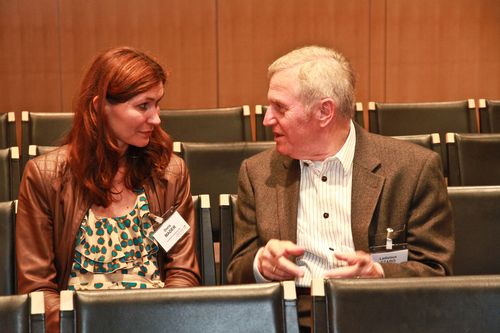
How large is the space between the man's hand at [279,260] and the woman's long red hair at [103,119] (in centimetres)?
55

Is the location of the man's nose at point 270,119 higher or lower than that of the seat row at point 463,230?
higher

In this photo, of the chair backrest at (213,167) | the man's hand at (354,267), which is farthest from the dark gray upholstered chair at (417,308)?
the chair backrest at (213,167)

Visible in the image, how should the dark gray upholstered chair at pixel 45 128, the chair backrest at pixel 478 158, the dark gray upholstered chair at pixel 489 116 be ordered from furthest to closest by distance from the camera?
the dark gray upholstered chair at pixel 489 116 < the dark gray upholstered chair at pixel 45 128 < the chair backrest at pixel 478 158

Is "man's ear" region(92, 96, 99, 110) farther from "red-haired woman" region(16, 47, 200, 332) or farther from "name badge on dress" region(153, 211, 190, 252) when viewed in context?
"name badge on dress" region(153, 211, 190, 252)

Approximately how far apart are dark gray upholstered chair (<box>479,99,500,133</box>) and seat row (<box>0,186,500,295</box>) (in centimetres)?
214

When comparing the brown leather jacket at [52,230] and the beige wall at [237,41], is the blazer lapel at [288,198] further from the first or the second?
the beige wall at [237,41]

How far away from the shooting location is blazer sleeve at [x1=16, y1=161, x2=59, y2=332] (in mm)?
2492

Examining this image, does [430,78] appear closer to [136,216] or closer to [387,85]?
[387,85]

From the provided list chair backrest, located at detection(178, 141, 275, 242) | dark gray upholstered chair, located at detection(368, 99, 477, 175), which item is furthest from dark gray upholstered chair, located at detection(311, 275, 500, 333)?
dark gray upholstered chair, located at detection(368, 99, 477, 175)

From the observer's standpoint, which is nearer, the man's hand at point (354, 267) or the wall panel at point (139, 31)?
the man's hand at point (354, 267)

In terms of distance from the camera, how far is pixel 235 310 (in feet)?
5.73

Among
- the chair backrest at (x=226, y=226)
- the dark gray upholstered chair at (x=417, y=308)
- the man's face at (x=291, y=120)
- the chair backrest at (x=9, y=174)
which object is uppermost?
the man's face at (x=291, y=120)

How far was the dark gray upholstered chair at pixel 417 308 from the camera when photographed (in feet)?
5.74

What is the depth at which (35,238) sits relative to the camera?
254cm
